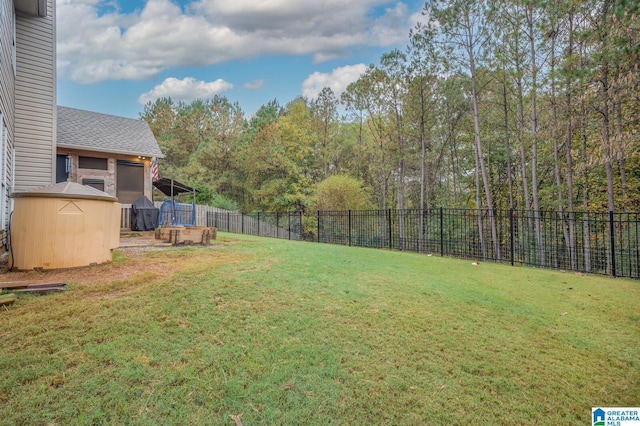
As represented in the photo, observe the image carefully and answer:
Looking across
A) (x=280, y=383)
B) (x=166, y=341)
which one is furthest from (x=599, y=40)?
(x=166, y=341)

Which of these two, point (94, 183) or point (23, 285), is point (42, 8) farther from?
point (23, 285)

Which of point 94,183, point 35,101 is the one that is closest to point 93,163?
point 94,183

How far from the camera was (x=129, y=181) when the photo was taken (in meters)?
12.7

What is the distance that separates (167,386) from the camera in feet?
5.44

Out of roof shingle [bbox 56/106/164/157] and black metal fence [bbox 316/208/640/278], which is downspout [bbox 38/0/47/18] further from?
black metal fence [bbox 316/208/640/278]

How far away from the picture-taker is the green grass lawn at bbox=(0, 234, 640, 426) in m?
1.58

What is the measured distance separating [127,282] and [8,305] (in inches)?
37.6

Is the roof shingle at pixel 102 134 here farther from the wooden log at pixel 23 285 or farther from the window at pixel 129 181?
the wooden log at pixel 23 285

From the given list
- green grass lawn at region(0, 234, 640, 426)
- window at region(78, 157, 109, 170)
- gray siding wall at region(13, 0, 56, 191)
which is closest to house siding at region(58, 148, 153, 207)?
window at region(78, 157, 109, 170)

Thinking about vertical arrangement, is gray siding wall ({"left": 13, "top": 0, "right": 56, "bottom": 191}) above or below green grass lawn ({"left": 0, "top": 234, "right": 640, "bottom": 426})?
above

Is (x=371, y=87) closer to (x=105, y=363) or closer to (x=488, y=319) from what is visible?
(x=488, y=319)

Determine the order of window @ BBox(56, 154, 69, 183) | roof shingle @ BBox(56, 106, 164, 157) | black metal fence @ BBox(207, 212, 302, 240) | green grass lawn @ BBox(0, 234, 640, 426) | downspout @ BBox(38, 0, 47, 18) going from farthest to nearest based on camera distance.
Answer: black metal fence @ BBox(207, 212, 302, 240) < roof shingle @ BBox(56, 106, 164, 157) < window @ BBox(56, 154, 69, 183) < downspout @ BBox(38, 0, 47, 18) < green grass lawn @ BBox(0, 234, 640, 426)

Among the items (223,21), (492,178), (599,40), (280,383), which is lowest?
(280,383)

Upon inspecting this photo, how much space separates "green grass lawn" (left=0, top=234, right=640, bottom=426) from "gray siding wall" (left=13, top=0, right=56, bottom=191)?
5643 millimetres
